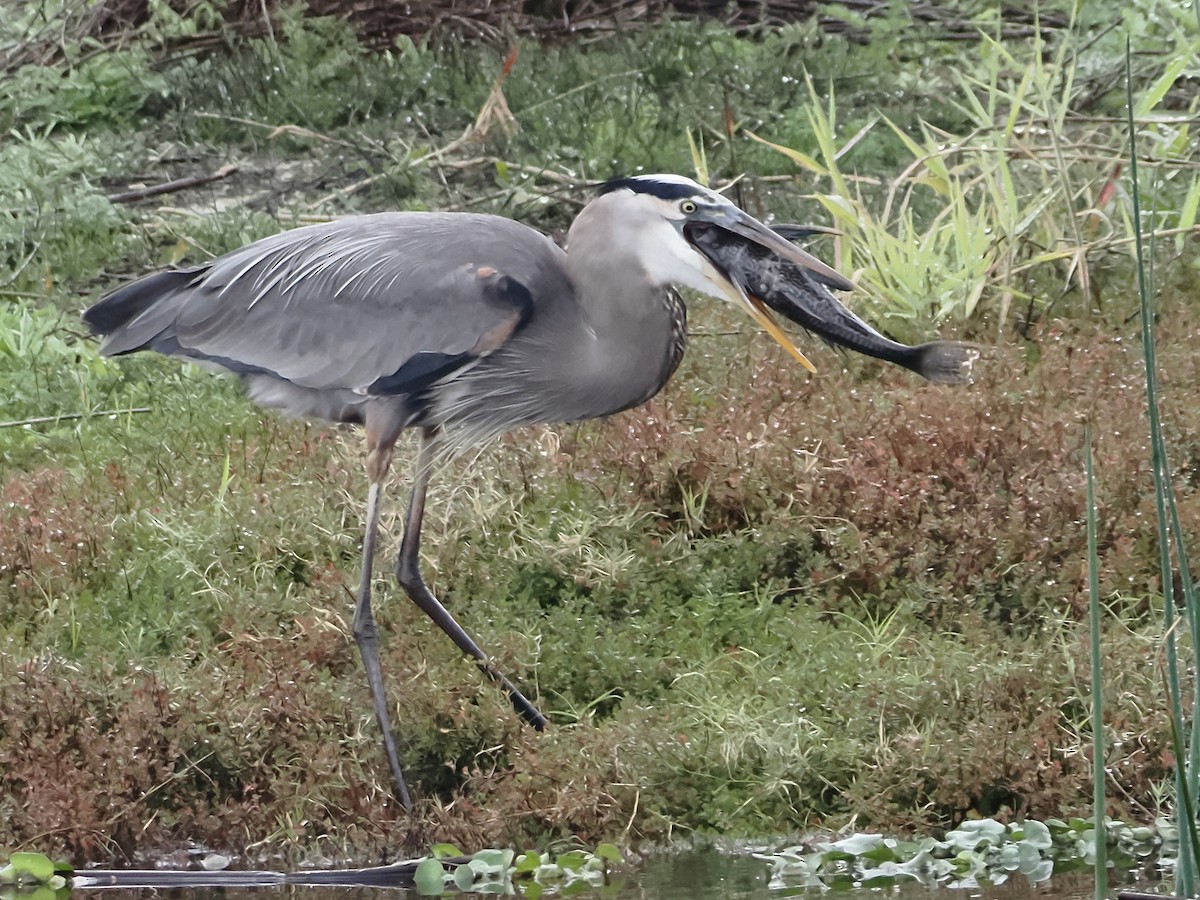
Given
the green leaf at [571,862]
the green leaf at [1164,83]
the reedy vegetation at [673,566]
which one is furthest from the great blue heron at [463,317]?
the green leaf at [1164,83]

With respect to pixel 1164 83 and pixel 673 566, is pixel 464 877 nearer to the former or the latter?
pixel 673 566

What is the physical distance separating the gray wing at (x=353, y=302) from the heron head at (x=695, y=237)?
1.07 ft

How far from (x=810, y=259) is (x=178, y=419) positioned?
293cm

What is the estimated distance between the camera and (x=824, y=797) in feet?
15.2

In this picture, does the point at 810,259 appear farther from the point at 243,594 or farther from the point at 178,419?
the point at 178,419

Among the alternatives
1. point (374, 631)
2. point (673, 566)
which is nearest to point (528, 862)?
point (374, 631)

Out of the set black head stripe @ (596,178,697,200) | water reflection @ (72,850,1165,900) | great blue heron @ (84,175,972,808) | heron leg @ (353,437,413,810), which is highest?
black head stripe @ (596,178,697,200)

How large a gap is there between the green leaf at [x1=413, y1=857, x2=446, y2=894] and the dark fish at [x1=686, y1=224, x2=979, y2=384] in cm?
161

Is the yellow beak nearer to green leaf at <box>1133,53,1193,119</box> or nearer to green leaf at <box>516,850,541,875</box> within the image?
green leaf at <box>516,850,541,875</box>

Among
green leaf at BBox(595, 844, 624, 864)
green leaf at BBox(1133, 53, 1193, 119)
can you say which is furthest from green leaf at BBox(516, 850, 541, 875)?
green leaf at BBox(1133, 53, 1193, 119)

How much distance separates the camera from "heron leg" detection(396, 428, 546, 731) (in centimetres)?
496

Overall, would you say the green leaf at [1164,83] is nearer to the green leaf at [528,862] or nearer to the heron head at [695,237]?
the heron head at [695,237]

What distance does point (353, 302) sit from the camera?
17.2ft

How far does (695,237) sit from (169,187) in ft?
15.3
